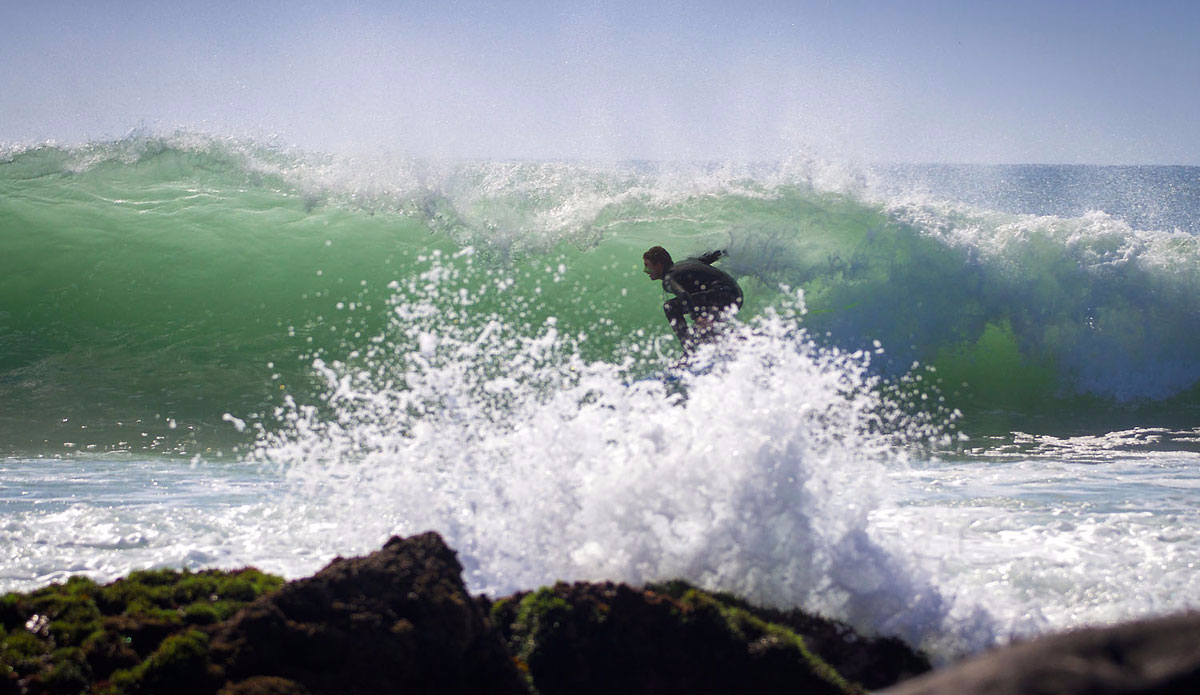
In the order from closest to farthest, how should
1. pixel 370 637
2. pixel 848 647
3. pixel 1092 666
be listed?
1. pixel 1092 666
2. pixel 370 637
3. pixel 848 647

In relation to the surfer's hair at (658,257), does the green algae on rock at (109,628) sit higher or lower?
lower

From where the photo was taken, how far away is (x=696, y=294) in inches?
295

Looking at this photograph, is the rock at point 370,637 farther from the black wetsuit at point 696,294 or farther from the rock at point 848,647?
the black wetsuit at point 696,294

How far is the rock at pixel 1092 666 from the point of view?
1.37 m

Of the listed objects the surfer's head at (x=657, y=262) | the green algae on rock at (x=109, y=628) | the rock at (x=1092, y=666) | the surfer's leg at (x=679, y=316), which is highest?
the surfer's head at (x=657, y=262)

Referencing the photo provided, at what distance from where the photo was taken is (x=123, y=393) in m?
10.1

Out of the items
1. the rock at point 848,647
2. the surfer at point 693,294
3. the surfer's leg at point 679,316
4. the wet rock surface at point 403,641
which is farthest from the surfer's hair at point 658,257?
the wet rock surface at point 403,641

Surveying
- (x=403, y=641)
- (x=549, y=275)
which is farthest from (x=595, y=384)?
(x=549, y=275)

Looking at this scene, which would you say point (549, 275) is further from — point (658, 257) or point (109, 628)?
point (109, 628)

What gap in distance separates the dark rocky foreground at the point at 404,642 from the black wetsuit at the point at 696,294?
391 cm

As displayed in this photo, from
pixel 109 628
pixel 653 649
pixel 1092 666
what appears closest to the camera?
pixel 1092 666

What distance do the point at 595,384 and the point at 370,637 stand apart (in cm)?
256

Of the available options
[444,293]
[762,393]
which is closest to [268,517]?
[762,393]

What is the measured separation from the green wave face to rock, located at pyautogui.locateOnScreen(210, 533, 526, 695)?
7630 millimetres
